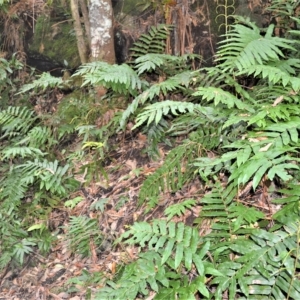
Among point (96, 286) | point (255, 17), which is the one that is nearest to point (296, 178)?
point (96, 286)

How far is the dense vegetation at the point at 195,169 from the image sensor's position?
7.82 feet

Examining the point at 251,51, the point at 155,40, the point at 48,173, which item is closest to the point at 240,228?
the point at 251,51

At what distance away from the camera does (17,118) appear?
17.6 feet

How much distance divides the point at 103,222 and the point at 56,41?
11.8 ft

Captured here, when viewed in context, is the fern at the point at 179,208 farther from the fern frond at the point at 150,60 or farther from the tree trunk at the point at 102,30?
the tree trunk at the point at 102,30

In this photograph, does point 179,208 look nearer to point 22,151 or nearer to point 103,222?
point 103,222

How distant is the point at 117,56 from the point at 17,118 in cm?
169

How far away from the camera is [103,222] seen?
4035 mm

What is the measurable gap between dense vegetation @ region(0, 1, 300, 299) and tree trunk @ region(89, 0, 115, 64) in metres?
0.48

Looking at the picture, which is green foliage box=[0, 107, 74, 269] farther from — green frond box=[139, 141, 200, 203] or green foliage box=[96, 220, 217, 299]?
green foliage box=[96, 220, 217, 299]

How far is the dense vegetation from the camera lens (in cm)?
238

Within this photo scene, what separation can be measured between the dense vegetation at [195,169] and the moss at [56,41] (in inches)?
19.7

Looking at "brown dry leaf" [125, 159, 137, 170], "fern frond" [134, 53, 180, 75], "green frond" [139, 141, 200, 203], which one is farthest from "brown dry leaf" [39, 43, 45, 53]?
"green frond" [139, 141, 200, 203]

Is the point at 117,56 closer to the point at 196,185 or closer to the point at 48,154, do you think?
the point at 48,154
